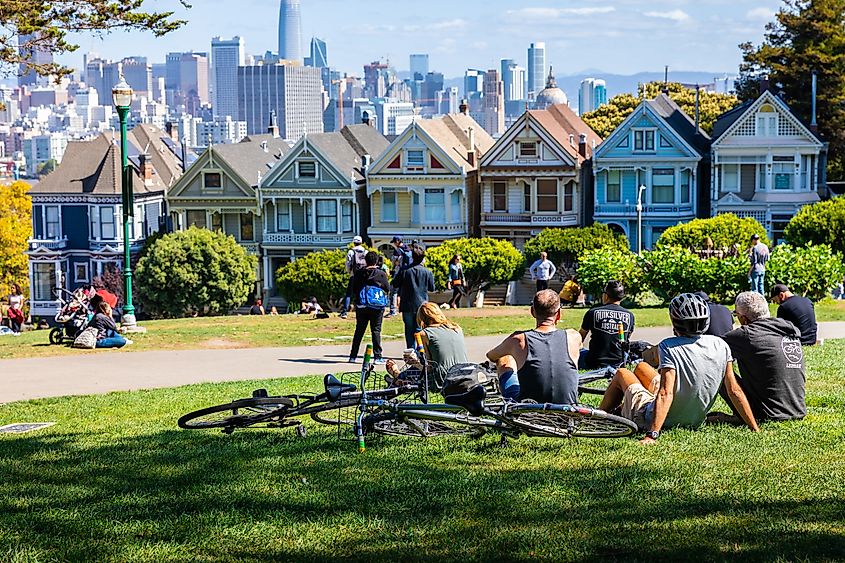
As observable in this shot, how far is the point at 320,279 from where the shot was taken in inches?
2058

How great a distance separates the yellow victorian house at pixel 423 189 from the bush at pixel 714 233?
14757 millimetres

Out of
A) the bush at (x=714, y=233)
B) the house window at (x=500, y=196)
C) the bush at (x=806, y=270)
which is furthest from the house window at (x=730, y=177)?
the bush at (x=806, y=270)

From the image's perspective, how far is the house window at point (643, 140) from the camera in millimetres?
57000

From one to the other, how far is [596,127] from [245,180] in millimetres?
23310

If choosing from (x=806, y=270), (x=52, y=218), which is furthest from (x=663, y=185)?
(x=52, y=218)

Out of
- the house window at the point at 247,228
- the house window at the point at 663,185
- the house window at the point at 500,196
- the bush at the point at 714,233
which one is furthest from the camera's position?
the house window at the point at 247,228

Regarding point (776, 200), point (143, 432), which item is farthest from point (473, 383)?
point (776, 200)

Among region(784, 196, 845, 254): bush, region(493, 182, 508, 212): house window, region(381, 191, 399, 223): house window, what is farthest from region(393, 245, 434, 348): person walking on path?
region(381, 191, 399, 223): house window

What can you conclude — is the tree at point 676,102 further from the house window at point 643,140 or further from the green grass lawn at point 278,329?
the green grass lawn at point 278,329

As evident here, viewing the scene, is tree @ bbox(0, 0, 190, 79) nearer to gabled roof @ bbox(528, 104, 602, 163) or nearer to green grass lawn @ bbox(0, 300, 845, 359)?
green grass lawn @ bbox(0, 300, 845, 359)

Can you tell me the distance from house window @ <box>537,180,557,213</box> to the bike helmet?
49.0 m

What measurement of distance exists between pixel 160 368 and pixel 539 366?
33.6 ft

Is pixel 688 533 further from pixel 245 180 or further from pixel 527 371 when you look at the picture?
pixel 245 180

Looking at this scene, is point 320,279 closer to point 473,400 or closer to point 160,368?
point 160,368
